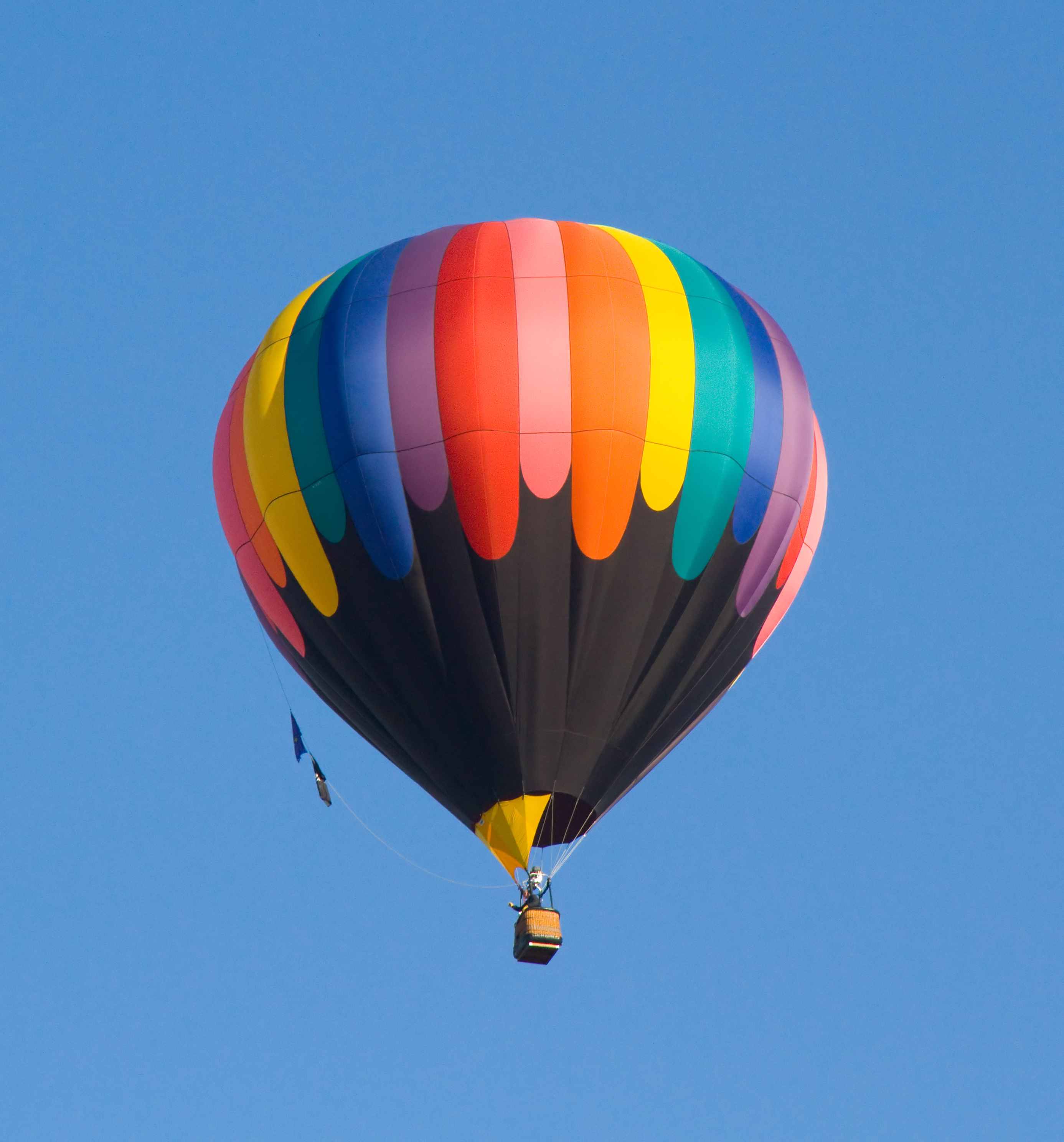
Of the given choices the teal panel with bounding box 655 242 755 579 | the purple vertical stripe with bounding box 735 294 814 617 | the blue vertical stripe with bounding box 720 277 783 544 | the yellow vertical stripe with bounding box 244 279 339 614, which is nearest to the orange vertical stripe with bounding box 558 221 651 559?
the teal panel with bounding box 655 242 755 579

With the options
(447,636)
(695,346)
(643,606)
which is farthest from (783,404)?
(447,636)

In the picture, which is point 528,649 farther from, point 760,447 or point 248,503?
point 248,503

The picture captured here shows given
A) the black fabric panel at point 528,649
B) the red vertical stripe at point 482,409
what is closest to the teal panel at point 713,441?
the black fabric panel at point 528,649

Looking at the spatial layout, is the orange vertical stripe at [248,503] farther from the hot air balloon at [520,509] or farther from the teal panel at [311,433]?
the teal panel at [311,433]

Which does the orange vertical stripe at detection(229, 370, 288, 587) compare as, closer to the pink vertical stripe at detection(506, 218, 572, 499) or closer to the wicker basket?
the pink vertical stripe at detection(506, 218, 572, 499)

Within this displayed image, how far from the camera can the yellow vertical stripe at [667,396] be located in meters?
21.4

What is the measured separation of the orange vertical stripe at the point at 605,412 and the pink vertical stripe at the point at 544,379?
0.28 feet

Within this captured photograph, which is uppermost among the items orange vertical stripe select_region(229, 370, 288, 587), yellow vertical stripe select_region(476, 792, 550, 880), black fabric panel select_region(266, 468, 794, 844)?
orange vertical stripe select_region(229, 370, 288, 587)

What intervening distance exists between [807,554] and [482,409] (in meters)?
3.88

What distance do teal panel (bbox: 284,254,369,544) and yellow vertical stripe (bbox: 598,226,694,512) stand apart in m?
2.71

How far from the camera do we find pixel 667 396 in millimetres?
21562

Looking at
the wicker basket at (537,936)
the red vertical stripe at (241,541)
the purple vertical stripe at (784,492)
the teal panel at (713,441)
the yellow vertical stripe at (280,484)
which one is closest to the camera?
the wicker basket at (537,936)

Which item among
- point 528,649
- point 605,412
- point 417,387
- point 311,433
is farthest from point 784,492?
point 311,433

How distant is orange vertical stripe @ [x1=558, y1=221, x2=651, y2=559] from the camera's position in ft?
69.7
